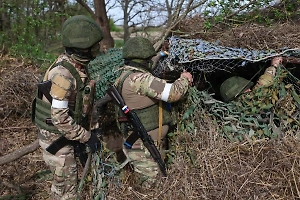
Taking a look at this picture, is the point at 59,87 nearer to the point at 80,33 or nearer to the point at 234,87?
the point at 80,33

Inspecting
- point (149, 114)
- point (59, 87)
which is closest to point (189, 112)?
point (149, 114)

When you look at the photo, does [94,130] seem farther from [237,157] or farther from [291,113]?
[291,113]

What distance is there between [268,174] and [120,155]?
8.62 feet

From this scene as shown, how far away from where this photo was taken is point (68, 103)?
12.1 feet

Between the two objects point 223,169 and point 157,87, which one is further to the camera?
point 157,87

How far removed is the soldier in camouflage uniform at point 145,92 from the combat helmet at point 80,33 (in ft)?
1.38

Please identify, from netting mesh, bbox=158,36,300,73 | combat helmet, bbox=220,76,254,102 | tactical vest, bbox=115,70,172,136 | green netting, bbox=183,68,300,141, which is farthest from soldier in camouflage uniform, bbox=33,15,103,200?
combat helmet, bbox=220,76,254,102

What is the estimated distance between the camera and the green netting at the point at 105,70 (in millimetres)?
4863

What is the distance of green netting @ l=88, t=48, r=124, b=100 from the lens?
4.86 m

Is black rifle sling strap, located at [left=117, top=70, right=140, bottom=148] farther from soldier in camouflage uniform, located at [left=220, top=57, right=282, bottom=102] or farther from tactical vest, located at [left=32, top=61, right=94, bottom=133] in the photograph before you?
soldier in camouflage uniform, located at [left=220, top=57, right=282, bottom=102]

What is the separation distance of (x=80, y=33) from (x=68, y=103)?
685 mm

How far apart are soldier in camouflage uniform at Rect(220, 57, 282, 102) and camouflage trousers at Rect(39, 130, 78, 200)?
1.76 metres

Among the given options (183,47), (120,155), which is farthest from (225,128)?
(120,155)

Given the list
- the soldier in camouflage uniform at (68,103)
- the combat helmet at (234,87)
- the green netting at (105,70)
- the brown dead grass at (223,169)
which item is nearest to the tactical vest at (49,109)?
the soldier in camouflage uniform at (68,103)
